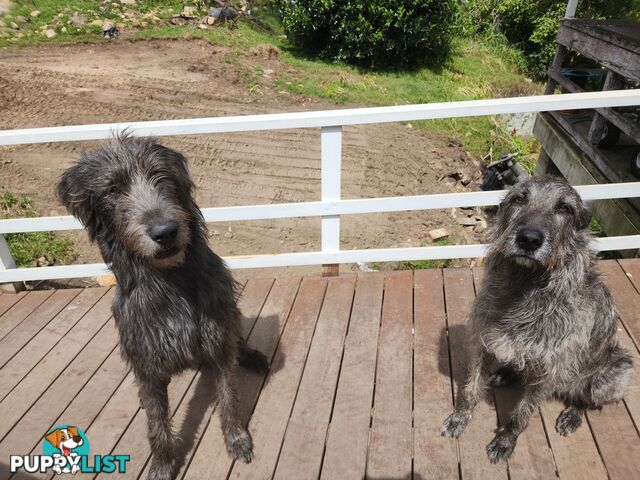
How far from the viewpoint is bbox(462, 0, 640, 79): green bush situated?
1452 centimetres

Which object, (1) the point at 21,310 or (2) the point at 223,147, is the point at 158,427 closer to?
(1) the point at 21,310

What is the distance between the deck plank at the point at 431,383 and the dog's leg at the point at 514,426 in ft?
0.77

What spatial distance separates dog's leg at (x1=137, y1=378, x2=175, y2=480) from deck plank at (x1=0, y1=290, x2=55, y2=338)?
2.18m

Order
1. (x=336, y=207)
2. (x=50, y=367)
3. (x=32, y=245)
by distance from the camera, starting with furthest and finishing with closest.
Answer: (x=32, y=245) < (x=336, y=207) < (x=50, y=367)

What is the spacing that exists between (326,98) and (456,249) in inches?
339

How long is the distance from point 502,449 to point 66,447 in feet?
9.05

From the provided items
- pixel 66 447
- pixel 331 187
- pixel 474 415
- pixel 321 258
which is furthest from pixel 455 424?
pixel 66 447

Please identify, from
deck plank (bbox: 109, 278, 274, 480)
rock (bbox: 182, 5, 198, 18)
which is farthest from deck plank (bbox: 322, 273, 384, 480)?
rock (bbox: 182, 5, 198, 18)

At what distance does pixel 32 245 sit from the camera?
19.8 feet

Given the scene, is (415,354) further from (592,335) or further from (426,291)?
(592,335)

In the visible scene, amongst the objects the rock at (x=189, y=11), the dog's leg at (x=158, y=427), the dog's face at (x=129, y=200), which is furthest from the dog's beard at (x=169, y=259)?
the rock at (x=189, y=11)

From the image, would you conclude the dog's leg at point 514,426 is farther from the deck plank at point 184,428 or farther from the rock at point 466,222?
the rock at point 466,222

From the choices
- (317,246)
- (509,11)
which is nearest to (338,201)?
(317,246)

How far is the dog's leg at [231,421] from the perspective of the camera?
261 cm
